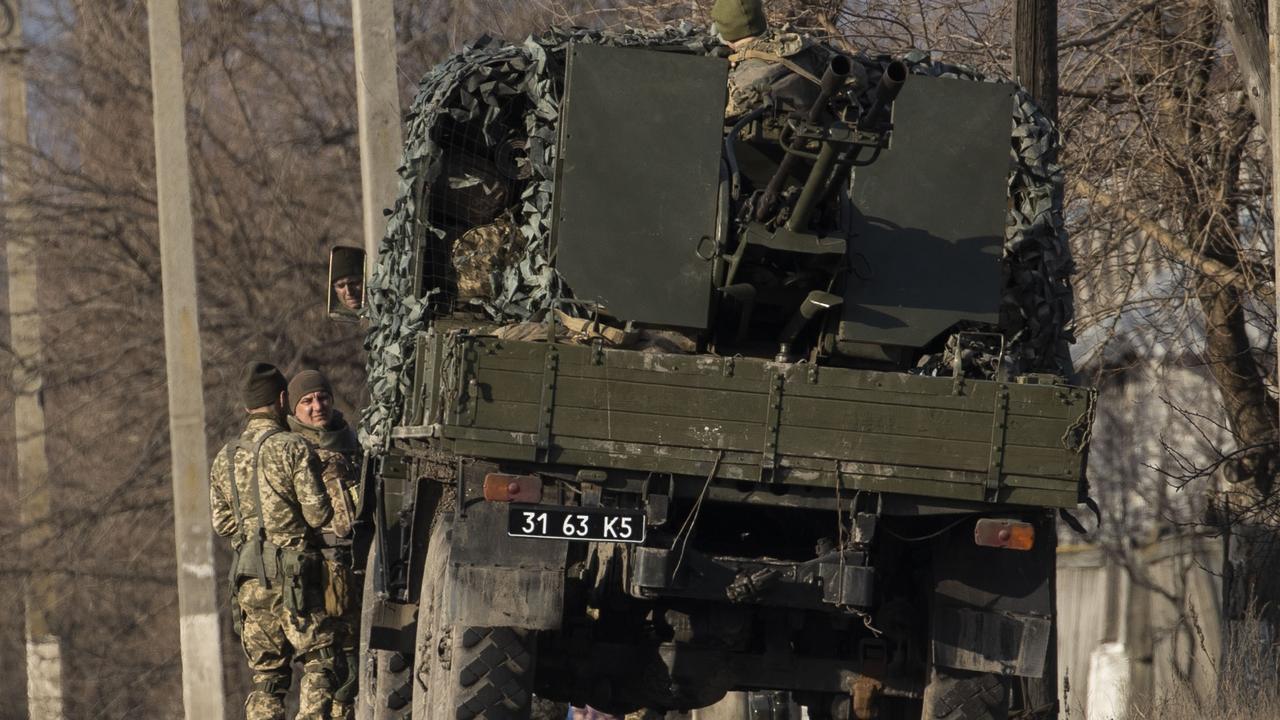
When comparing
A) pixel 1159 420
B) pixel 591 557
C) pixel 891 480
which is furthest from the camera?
pixel 1159 420

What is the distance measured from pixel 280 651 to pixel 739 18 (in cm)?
413

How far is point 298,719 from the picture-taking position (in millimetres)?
11086

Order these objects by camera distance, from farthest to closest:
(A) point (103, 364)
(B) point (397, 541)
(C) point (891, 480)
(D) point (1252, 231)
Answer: (A) point (103, 364) < (D) point (1252, 231) < (B) point (397, 541) < (C) point (891, 480)

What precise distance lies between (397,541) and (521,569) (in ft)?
6.87

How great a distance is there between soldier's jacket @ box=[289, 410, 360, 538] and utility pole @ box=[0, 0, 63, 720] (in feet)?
28.3

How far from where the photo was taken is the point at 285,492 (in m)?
10.9

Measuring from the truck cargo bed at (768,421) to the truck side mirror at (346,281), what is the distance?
4.00m

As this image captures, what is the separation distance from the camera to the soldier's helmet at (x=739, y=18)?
380 inches

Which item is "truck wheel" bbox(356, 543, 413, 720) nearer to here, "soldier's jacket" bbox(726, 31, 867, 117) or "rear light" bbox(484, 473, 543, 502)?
"rear light" bbox(484, 473, 543, 502)

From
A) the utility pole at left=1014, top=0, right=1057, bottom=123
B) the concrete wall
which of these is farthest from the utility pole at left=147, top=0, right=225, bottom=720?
the utility pole at left=1014, top=0, right=1057, bottom=123

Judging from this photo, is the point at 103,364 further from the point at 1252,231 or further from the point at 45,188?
the point at 1252,231

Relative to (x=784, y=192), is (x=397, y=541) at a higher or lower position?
lower

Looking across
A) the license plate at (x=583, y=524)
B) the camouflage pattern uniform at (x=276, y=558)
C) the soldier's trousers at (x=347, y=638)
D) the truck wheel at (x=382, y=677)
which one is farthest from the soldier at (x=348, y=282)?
the license plate at (x=583, y=524)

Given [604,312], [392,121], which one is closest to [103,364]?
[392,121]
